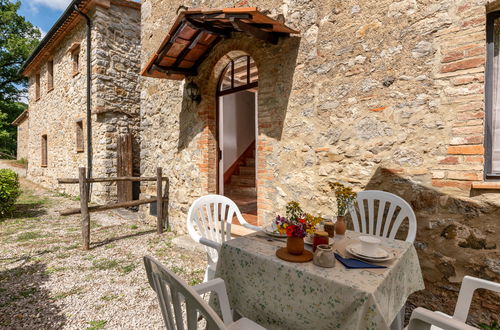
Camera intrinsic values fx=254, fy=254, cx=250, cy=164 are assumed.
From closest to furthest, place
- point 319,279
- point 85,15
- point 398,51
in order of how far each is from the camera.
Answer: point 319,279
point 398,51
point 85,15

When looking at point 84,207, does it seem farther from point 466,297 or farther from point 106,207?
point 466,297

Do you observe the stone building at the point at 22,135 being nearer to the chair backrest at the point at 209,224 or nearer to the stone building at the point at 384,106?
the stone building at the point at 384,106

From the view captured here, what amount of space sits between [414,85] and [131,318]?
3.40 metres

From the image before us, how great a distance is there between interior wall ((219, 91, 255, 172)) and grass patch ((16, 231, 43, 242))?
3955mm

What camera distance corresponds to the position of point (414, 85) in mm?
2336

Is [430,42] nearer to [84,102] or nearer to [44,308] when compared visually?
[44,308]

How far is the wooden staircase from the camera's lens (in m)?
5.53

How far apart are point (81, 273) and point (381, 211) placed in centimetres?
364

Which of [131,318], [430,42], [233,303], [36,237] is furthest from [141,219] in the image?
[430,42]

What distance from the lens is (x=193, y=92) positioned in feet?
13.7

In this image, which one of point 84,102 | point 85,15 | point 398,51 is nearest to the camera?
point 398,51

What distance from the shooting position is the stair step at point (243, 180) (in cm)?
609

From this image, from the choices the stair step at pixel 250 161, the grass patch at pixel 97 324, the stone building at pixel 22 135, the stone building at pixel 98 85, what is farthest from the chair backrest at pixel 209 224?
the stone building at pixel 22 135

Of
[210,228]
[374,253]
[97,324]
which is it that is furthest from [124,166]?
[374,253]
